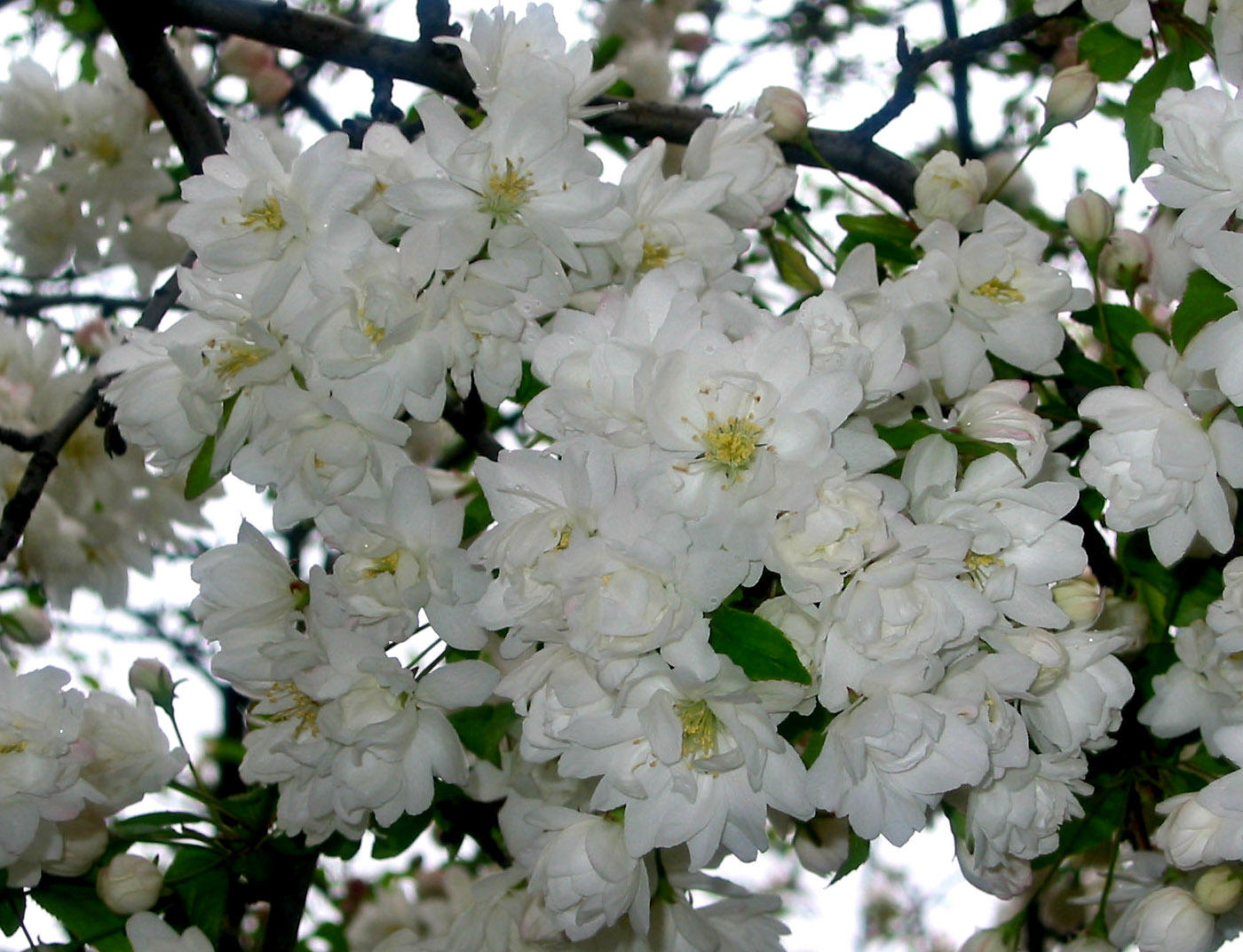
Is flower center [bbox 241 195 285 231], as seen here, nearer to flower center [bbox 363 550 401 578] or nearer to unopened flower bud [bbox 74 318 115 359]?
flower center [bbox 363 550 401 578]

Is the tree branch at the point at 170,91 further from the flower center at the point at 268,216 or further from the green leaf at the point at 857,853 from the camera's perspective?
the green leaf at the point at 857,853

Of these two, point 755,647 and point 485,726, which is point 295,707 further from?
point 755,647

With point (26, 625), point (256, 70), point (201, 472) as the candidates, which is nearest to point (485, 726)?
point (201, 472)

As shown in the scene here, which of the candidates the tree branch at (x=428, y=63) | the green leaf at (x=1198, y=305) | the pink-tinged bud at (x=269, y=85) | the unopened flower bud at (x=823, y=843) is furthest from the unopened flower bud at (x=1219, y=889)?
the pink-tinged bud at (x=269, y=85)

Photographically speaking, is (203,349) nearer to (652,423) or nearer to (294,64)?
(652,423)

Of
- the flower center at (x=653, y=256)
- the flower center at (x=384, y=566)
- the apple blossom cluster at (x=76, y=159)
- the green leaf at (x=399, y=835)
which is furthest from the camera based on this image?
the apple blossom cluster at (x=76, y=159)

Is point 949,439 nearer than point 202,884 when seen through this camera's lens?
Yes
